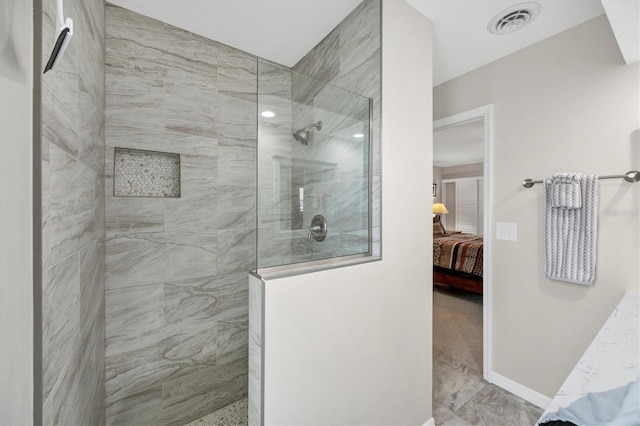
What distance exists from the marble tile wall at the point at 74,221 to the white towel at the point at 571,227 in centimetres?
245

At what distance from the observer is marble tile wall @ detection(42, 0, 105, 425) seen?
2.22 ft

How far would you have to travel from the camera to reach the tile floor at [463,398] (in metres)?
1.77

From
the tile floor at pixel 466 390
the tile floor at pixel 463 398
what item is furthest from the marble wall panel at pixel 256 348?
the tile floor at pixel 466 390

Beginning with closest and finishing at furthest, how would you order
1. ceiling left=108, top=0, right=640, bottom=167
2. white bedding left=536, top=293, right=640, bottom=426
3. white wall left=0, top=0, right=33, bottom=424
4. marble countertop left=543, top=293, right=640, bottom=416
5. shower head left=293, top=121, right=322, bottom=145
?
1. white wall left=0, top=0, right=33, bottom=424
2. white bedding left=536, top=293, right=640, bottom=426
3. marble countertop left=543, top=293, right=640, bottom=416
4. shower head left=293, top=121, right=322, bottom=145
5. ceiling left=108, top=0, right=640, bottom=167

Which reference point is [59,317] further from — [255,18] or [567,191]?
[567,191]

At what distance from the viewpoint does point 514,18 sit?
166 centimetres

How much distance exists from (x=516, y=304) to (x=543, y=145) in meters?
1.19

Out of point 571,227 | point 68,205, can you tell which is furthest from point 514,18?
point 68,205

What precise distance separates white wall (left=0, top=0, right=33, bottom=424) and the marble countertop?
1.11m

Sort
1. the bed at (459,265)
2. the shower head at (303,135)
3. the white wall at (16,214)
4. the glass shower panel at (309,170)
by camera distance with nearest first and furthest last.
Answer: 1. the white wall at (16,214)
2. the glass shower panel at (309,170)
3. the shower head at (303,135)
4. the bed at (459,265)

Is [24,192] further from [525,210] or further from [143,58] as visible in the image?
[525,210]

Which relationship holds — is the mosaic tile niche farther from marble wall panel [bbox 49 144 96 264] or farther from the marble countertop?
the marble countertop

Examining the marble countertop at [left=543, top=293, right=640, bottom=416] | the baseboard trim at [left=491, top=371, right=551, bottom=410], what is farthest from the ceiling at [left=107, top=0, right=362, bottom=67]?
the baseboard trim at [left=491, top=371, right=551, bottom=410]

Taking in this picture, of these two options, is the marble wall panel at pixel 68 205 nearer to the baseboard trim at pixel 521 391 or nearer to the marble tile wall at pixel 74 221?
the marble tile wall at pixel 74 221
